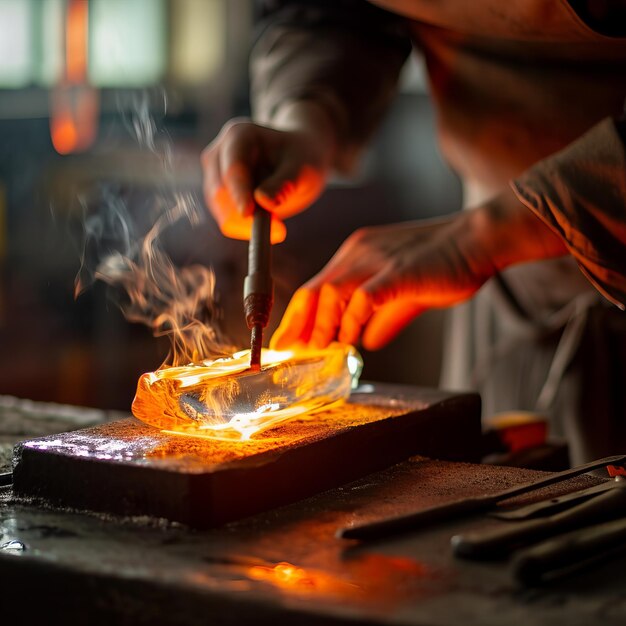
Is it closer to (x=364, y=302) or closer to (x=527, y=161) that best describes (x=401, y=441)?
(x=364, y=302)

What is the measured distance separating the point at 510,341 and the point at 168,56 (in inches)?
156

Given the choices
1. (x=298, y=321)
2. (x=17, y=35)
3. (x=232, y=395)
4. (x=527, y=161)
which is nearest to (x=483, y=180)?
(x=527, y=161)

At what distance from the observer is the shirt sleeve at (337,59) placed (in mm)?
1972

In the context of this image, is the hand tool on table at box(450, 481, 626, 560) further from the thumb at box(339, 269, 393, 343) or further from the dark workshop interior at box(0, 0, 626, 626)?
the thumb at box(339, 269, 393, 343)

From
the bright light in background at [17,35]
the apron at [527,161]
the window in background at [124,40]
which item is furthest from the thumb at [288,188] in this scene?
the bright light in background at [17,35]

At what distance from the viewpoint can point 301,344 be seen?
150cm

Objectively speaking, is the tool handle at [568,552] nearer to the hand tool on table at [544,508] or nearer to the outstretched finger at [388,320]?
the hand tool on table at [544,508]

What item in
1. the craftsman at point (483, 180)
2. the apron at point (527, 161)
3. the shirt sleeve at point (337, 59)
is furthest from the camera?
the shirt sleeve at point (337, 59)

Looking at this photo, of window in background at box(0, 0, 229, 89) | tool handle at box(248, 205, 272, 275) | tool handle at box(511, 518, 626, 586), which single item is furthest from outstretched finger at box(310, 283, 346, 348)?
window in background at box(0, 0, 229, 89)

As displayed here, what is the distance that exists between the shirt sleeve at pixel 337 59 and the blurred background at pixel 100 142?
250 cm

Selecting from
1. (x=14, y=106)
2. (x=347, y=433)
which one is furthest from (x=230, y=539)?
(x=14, y=106)

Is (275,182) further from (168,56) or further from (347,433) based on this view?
(168,56)

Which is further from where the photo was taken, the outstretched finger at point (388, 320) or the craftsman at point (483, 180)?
the outstretched finger at point (388, 320)

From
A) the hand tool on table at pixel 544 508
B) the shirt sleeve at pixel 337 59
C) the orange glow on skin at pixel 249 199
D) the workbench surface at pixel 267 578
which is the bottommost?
the workbench surface at pixel 267 578
